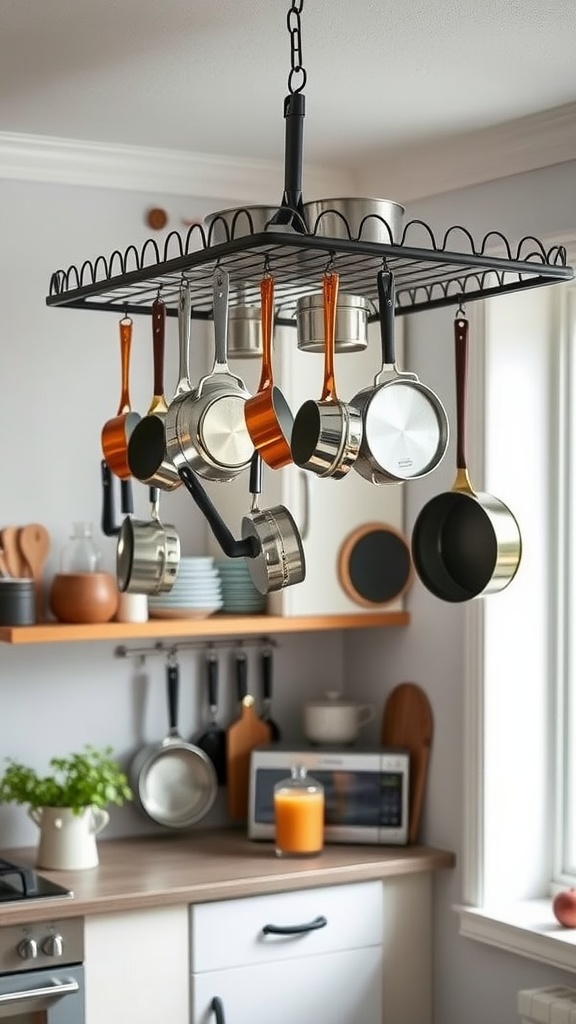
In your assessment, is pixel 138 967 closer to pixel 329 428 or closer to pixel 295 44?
pixel 329 428

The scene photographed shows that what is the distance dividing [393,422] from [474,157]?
1.60 metres

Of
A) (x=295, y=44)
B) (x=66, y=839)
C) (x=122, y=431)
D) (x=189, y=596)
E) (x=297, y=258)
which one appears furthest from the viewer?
(x=189, y=596)

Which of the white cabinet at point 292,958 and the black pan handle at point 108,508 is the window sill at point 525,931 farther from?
the black pan handle at point 108,508

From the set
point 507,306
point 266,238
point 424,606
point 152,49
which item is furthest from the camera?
point 424,606

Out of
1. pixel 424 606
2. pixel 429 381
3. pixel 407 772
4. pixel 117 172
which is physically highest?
pixel 117 172

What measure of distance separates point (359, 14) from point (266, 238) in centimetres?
92

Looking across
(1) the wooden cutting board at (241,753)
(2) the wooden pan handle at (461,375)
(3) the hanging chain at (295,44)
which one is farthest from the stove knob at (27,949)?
(3) the hanging chain at (295,44)

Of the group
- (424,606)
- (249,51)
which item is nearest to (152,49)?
(249,51)

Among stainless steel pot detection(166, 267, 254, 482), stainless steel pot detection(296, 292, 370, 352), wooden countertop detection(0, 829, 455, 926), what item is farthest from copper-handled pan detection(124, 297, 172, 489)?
wooden countertop detection(0, 829, 455, 926)

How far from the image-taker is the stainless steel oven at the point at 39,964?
303 centimetres

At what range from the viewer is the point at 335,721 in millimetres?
3885

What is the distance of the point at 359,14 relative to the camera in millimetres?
2625

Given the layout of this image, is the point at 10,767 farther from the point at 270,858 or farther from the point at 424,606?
the point at 424,606

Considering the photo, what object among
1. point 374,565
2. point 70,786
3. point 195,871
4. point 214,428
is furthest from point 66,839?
point 214,428
